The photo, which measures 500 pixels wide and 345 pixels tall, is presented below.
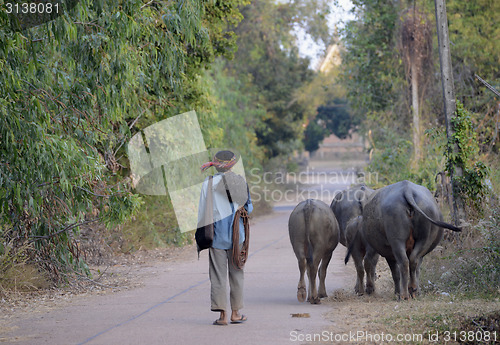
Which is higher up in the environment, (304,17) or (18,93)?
(304,17)

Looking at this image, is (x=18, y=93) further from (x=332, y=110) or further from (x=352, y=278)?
(x=332, y=110)

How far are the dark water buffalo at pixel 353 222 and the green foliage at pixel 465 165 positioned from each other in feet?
5.37

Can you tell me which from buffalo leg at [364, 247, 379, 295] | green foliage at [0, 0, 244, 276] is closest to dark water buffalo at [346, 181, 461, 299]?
buffalo leg at [364, 247, 379, 295]

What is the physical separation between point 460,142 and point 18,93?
7.41 meters

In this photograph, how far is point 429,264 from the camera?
11.7m

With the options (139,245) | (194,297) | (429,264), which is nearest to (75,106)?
(194,297)

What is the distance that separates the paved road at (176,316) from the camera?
744 centimetres

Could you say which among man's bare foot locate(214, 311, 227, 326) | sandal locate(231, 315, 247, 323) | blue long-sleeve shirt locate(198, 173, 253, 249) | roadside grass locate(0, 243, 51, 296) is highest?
blue long-sleeve shirt locate(198, 173, 253, 249)

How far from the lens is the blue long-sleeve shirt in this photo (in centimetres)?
823

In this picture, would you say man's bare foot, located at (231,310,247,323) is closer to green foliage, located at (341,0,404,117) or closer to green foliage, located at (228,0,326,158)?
green foliage, located at (341,0,404,117)

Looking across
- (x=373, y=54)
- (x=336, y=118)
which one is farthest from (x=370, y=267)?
(x=336, y=118)

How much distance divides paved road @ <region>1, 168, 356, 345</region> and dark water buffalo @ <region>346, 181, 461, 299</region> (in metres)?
1.21

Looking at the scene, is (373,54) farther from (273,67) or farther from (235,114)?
(273,67)

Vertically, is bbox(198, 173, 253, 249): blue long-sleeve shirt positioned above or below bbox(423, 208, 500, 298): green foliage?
above
